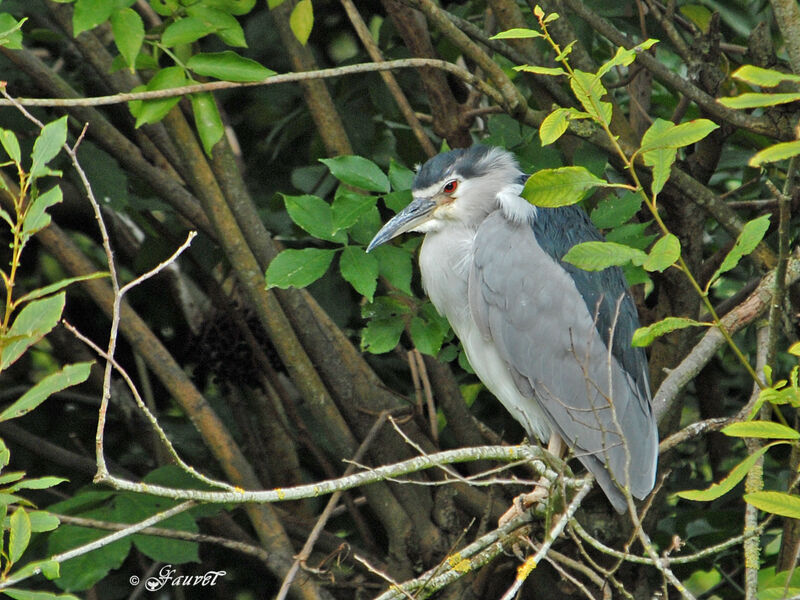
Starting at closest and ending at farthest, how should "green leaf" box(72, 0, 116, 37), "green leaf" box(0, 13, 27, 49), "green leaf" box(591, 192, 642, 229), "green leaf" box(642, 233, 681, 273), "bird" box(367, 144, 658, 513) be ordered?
"green leaf" box(642, 233, 681, 273), "green leaf" box(0, 13, 27, 49), "green leaf" box(72, 0, 116, 37), "green leaf" box(591, 192, 642, 229), "bird" box(367, 144, 658, 513)

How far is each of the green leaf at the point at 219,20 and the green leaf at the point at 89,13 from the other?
22 cm

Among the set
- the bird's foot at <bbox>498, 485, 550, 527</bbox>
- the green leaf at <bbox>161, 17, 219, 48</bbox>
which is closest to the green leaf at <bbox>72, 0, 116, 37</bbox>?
the green leaf at <bbox>161, 17, 219, 48</bbox>

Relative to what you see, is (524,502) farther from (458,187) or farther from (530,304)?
(458,187)

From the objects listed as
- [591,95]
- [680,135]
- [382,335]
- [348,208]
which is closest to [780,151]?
[680,135]

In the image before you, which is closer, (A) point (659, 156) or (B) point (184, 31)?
(A) point (659, 156)

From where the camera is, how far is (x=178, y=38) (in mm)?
1895

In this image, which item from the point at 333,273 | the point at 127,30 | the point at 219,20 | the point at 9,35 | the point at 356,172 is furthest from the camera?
the point at 333,273

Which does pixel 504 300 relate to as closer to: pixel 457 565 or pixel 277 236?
pixel 277 236

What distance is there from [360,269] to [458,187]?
567mm

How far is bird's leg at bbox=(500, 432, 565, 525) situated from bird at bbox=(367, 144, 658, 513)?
0.02 m

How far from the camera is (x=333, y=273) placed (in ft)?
9.11

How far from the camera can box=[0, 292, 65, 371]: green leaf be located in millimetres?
1312

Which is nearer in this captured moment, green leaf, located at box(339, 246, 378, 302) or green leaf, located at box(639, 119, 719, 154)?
green leaf, located at box(639, 119, 719, 154)

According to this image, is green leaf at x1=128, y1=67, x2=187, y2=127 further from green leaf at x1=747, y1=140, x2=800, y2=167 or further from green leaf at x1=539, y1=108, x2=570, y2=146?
green leaf at x1=747, y1=140, x2=800, y2=167
